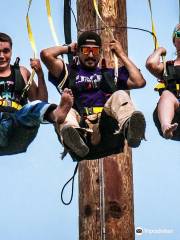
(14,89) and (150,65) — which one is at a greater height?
(150,65)

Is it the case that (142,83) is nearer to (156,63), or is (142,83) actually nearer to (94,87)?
(156,63)

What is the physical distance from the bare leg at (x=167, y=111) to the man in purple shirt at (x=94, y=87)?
0.77ft

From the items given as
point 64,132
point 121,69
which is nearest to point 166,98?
point 121,69

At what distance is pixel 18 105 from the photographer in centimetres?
1109

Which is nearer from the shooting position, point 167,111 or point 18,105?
point 167,111

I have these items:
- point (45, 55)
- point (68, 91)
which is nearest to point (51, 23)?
point (45, 55)

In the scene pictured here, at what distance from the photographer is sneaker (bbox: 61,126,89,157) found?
10.2m

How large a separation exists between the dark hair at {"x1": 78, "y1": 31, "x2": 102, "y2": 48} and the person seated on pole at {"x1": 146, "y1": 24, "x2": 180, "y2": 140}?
0.47 metres

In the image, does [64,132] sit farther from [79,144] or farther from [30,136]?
[30,136]

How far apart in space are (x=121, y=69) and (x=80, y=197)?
126 cm

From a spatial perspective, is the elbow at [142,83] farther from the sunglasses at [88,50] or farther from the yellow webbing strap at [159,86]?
the sunglasses at [88,50]

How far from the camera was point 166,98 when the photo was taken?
1082 cm

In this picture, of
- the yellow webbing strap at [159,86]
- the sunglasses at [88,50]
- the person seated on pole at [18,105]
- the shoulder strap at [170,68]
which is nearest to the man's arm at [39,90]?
the person seated on pole at [18,105]

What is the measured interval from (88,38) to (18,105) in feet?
2.87
